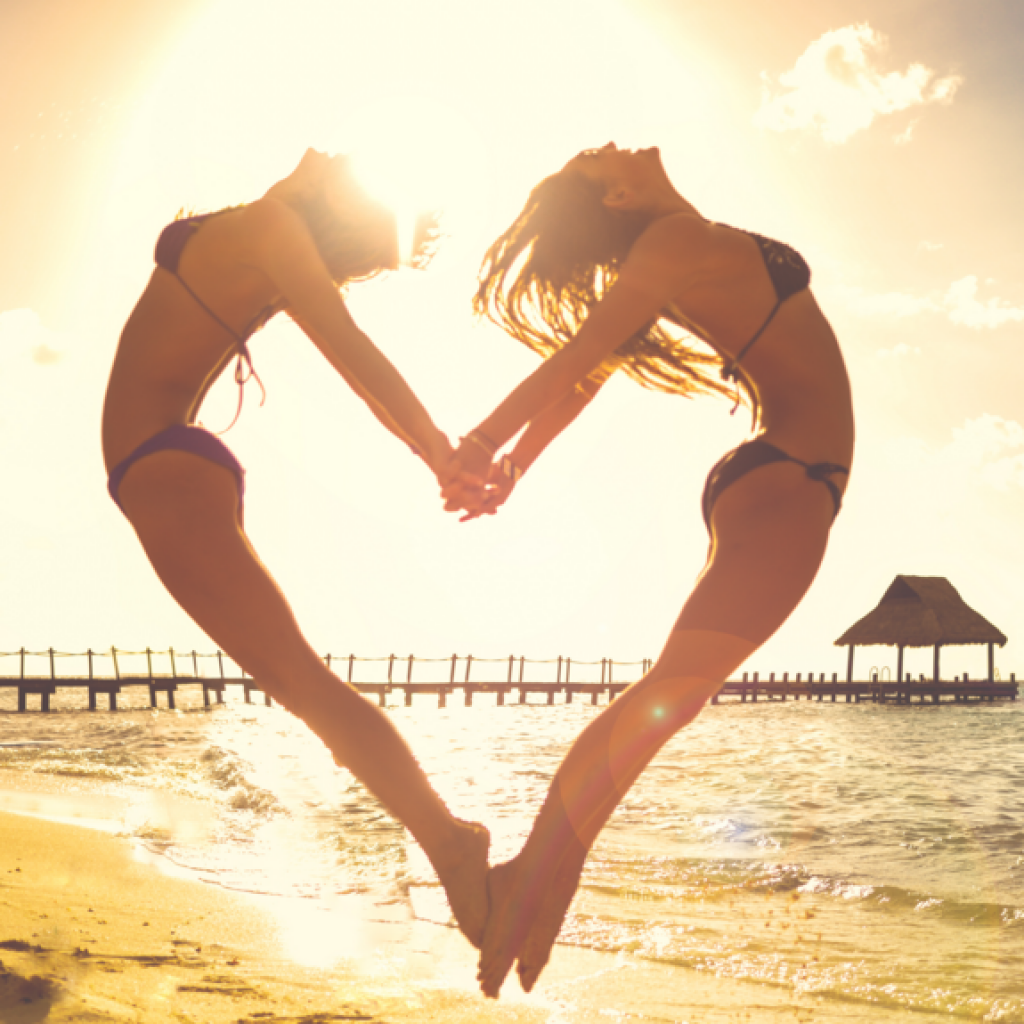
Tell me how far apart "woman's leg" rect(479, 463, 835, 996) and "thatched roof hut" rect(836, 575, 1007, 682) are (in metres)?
45.3

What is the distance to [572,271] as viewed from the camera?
241 centimetres

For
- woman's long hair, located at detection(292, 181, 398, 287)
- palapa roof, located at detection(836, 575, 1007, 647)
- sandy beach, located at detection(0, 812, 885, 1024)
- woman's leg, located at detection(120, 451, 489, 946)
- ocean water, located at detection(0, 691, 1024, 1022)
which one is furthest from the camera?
palapa roof, located at detection(836, 575, 1007, 647)

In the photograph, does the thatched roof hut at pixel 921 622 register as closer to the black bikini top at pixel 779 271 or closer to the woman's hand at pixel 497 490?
the black bikini top at pixel 779 271

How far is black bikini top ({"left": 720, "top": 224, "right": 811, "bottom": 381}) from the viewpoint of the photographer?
2084 millimetres

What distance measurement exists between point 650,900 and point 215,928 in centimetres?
299

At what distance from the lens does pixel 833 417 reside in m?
2.07

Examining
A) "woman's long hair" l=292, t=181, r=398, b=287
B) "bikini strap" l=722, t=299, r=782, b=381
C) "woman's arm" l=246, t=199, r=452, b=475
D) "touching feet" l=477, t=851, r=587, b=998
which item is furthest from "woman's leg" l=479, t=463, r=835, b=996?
"woman's long hair" l=292, t=181, r=398, b=287

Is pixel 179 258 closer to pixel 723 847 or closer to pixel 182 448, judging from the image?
pixel 182 448

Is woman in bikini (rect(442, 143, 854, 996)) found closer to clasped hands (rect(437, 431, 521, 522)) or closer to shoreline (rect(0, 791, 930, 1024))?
clasped hands (rect(437, 431, 521, 522))

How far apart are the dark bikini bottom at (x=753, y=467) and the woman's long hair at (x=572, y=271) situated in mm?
376

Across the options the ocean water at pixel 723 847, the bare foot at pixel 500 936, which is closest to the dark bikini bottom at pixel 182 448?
the bare foot at pixel 500 936

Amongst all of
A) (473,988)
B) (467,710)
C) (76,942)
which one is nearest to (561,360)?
(473,988)

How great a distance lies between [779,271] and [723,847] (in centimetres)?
737

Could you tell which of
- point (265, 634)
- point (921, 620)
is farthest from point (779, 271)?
point (921, 620)
